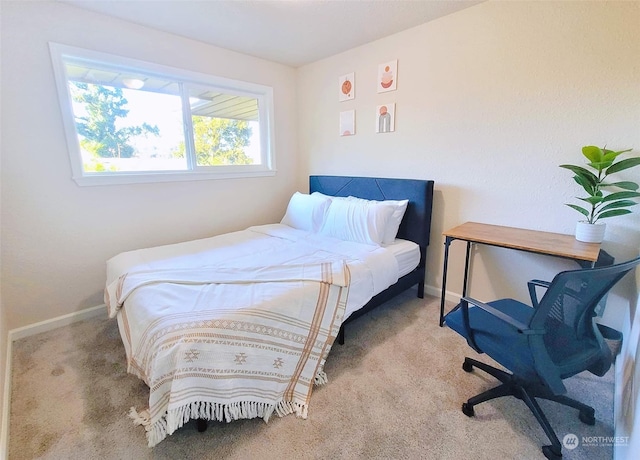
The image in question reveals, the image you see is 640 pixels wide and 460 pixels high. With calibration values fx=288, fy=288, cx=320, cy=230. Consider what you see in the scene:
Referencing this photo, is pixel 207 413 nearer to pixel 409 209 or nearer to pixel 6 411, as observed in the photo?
pixel 6 411

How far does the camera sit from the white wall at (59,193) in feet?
6.73

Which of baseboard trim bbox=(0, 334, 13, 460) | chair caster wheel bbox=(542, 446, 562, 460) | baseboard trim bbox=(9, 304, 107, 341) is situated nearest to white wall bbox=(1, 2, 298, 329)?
baseboard trim bbox=(9, 304, 107, 341)

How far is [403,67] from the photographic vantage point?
2705 mm

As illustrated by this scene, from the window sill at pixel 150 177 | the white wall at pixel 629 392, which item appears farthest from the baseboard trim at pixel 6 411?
the white wall at pixel 629 392

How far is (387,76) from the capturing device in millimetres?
2807

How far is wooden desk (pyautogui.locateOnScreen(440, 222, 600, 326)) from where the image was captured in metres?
1.69

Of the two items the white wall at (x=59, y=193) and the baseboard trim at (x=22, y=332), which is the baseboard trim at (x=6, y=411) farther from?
the white wall at (x=59, y=193)

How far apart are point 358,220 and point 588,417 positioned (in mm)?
1862

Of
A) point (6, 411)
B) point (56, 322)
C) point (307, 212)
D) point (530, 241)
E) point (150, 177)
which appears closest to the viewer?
point (6, 411)

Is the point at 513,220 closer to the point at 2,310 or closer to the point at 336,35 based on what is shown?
the point at 336,35

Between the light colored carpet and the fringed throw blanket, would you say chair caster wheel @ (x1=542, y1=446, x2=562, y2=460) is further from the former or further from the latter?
the fringed throw blanket

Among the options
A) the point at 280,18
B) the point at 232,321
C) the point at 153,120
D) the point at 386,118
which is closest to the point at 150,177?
the point at 153,120

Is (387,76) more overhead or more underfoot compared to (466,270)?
more overhead

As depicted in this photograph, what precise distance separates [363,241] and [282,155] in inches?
70.5
